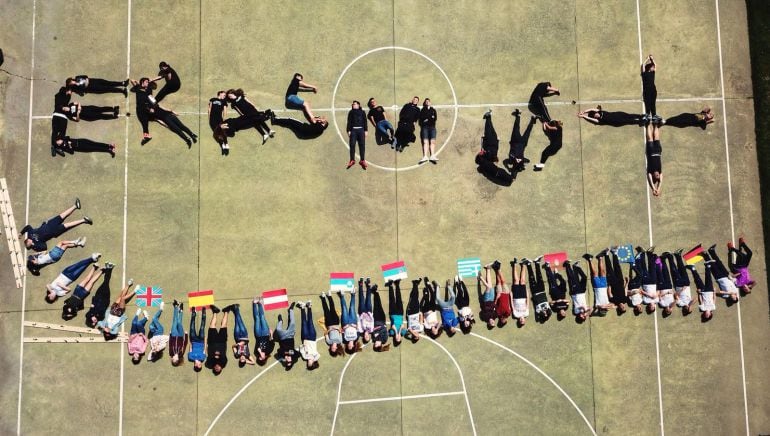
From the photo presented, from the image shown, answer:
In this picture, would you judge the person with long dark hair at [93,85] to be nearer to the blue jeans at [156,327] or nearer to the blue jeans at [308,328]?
the blue jeans at [156,327]

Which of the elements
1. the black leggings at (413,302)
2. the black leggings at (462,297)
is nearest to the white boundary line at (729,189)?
the black leggings at (462,297)

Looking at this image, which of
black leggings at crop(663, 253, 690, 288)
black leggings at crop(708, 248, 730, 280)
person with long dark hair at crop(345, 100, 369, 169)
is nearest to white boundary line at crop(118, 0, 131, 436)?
person with long dark hair at crop(345, 100, 369, 169)

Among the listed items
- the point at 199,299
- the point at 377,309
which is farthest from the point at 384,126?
the point at 199,299

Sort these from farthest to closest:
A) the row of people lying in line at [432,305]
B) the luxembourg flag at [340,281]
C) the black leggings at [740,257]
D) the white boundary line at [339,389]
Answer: the black leggings at [740,257] < the luxembourg flag at [340,281] < the white boundary line at [339,389] < the row of people lying in line at [432,305]

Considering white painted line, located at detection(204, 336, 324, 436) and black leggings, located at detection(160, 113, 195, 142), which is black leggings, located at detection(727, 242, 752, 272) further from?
black leggings, located at detection(160, 113, 195, 142)

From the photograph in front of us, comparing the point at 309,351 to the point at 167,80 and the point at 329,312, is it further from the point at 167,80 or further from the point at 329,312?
the point at 167,80

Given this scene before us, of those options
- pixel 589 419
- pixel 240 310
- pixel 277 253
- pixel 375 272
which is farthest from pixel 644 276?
pixel 240 310

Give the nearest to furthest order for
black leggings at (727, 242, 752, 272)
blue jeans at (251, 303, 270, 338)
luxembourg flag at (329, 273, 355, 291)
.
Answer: blue jeans at (251, 303, 270, 338)
luxembourg flag at (329, 273, 355, 291)
black leggings at (727, 242, 752, 272)
